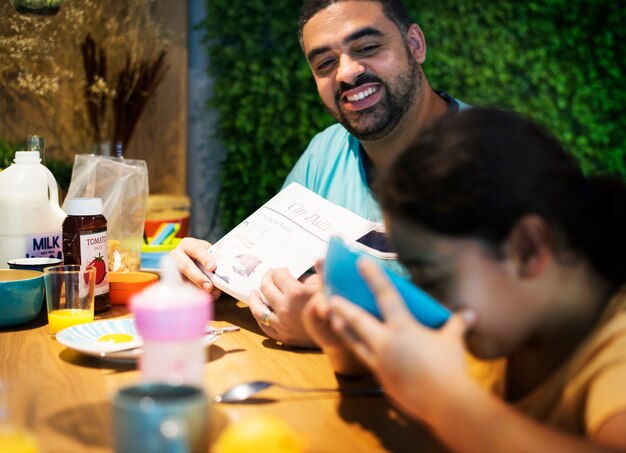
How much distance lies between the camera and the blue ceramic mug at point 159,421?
722 mm

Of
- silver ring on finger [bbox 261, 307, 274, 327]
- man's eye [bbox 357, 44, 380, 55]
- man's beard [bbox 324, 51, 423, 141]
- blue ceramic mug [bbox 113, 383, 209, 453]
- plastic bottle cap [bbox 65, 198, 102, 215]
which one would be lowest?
silver ring on finger [bbox 261, 307, 274, 327]

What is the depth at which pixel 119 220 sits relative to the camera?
201cm

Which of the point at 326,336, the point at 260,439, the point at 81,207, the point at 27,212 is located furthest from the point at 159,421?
the point at 27,212

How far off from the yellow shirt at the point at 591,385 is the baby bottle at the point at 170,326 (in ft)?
1.31

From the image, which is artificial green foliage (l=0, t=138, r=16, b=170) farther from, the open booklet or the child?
the child

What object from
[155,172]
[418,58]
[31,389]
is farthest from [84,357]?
[155,172]

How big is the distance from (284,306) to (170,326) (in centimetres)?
49

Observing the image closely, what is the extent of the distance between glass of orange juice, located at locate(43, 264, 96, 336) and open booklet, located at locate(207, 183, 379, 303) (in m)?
0.24

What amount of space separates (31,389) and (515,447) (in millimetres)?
486

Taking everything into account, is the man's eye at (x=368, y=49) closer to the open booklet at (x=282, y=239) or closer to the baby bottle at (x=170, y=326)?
the open booklet at (x=282, y=239)

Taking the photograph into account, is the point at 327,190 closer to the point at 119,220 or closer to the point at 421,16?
the point at 119,220

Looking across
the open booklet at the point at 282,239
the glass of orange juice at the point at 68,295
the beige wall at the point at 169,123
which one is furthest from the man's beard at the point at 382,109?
the beige wall at the point at 169,123

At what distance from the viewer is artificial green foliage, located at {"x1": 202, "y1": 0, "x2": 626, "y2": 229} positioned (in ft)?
13.3

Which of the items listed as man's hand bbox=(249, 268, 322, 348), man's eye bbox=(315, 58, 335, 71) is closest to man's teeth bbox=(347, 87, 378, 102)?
man's eye bbox=(315, 58, 335, 71)
